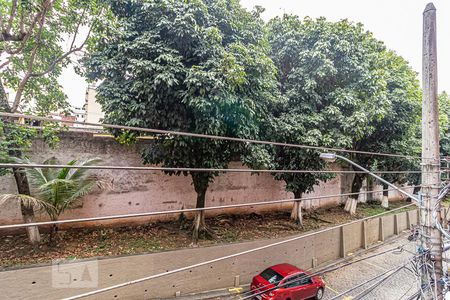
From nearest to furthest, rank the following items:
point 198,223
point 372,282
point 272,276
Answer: point 272,276
point 198,223
point 372,282

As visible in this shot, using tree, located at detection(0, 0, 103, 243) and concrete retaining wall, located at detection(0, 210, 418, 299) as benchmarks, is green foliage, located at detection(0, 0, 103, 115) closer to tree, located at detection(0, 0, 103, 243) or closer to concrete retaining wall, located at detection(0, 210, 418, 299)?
tree, located at detection(0, 0, 103, 243)

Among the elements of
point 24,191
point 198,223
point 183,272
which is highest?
point 24,191

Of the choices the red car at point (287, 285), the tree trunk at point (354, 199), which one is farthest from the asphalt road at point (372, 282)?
the tree trunk at point (354, 199)

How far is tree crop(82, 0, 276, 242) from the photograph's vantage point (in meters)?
5.43

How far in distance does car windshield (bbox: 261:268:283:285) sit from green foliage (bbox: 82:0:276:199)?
3.58 m

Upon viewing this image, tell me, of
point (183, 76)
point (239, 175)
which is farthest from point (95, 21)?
point (239, 175)

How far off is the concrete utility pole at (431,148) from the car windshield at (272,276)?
4.07m

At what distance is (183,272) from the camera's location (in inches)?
264

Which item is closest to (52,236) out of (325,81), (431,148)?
(431,148)

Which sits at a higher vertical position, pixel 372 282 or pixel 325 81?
pixel 325 81

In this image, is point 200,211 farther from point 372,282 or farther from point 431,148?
point 372,282

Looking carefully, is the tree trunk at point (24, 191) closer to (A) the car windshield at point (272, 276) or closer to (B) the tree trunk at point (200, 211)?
(B) the tree trunk at point (200, 211)

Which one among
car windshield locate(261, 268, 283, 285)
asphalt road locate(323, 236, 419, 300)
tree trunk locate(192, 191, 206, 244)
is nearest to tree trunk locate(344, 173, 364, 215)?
asphalt road locate(323, 236, 419, 300)

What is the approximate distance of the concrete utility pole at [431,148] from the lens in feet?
11.0
